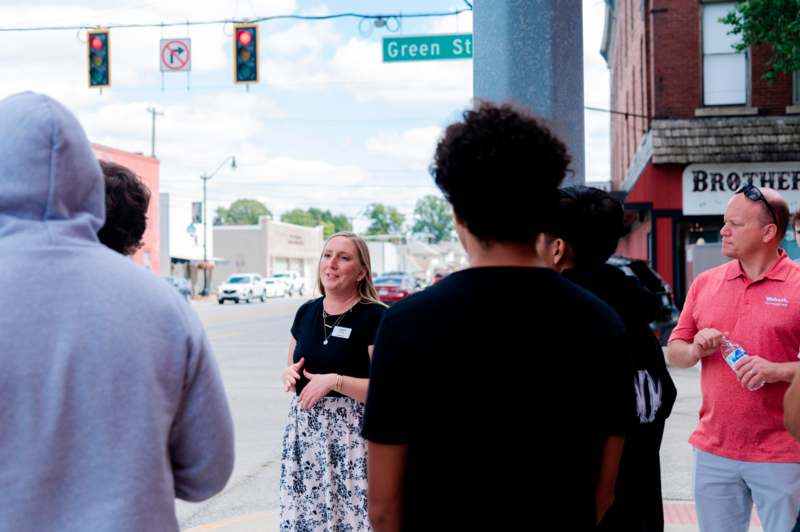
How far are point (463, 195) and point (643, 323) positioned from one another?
1203mm

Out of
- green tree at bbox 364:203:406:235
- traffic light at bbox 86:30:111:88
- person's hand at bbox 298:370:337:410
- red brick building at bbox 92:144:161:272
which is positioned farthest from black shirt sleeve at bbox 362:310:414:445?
green tree at bbox 364:203:406:235

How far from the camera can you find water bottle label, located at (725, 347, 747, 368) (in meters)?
3.58

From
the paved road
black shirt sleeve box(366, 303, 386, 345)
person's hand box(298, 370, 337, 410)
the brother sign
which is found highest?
the brother sign

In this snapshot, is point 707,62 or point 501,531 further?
point 707,62

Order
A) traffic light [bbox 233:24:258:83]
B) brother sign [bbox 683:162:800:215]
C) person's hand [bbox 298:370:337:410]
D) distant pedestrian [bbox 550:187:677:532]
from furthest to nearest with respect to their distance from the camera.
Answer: brother sign [bbox 683:162:800:215] < traffic light [bbox 233:24:258:83] < person's hand [bbox 298:370:337:410] < distant pedestrian [bbox 550:187:677:532]

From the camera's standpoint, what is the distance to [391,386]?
2.01 m

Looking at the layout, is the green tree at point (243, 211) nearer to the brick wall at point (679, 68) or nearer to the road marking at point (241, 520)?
the brick wall at point (679, 68)

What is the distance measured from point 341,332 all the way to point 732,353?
1.90 metres

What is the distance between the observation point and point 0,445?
6.33 ft

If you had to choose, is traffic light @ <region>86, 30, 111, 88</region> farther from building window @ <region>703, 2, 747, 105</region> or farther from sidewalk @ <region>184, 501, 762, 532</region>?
sidewalk @ <region>184, 501, 762, 532</region>

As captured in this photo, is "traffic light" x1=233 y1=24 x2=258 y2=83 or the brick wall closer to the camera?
"traffic light" x1=233 y1=24 x2=258 y2=83

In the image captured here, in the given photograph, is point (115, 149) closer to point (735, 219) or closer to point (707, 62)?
point (707, 62)

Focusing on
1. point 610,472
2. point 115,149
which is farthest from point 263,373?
point 115,149

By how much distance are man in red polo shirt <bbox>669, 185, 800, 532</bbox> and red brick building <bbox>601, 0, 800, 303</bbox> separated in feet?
47.2
